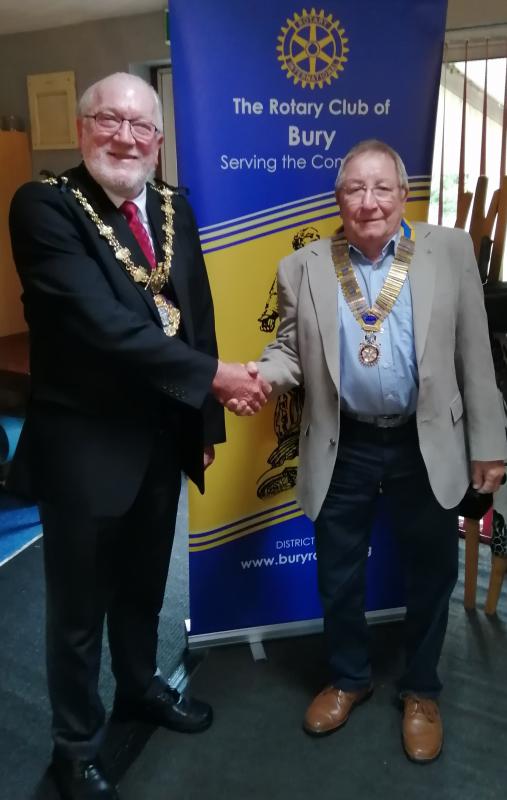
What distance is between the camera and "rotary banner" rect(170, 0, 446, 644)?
1.74 m

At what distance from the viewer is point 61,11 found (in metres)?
4.08

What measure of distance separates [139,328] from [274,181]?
74cm

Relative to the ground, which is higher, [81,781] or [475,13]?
[475,13]

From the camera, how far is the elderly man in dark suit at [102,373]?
4.37ft

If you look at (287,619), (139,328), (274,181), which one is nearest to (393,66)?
(274,181)

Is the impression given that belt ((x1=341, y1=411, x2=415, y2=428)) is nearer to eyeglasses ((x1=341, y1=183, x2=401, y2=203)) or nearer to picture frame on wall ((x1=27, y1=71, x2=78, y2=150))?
eyeglasses ((x1=341, y1=183, x2=401, y2=203))

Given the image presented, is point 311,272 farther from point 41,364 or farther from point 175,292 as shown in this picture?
point 41,364

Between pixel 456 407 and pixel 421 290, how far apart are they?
0.29 meters

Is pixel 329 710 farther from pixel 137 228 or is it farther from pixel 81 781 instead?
pixel 137 228

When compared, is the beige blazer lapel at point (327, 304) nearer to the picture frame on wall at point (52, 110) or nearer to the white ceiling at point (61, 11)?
the white ceiling at point (61, 11)

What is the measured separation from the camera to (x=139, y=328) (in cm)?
134

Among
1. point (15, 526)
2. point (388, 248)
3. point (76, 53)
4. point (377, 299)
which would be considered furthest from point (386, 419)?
point (76, 53)

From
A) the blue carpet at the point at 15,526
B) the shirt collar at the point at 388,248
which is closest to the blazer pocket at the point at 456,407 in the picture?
the shirt collar at the point at 388,248

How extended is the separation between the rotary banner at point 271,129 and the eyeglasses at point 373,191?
0.40m
